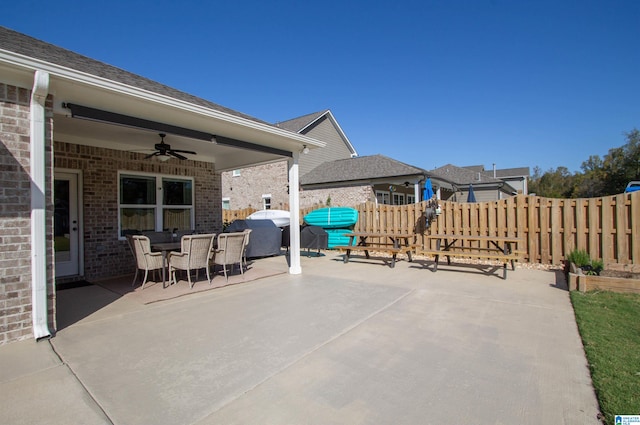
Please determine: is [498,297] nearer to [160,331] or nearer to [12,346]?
[160,331]

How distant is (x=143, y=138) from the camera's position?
6.89 metres

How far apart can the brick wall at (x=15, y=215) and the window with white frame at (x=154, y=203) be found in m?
4.36

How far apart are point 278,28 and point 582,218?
1139 centimetres

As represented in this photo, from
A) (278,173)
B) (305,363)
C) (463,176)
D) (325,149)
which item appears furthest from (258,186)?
(463,176)

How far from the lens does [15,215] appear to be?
3.57 metres

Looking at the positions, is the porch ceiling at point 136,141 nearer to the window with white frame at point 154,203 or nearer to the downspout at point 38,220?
the window with white frame at point 154,203

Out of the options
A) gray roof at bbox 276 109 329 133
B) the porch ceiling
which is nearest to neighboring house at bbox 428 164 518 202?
gray roof at bbox 276 109 329 133

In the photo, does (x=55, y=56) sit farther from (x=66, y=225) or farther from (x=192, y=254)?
(x=66, y=225)

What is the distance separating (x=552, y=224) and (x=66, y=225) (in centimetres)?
1184

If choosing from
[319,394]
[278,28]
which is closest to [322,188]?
[278,28]

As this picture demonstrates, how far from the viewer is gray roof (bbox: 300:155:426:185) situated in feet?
51.5

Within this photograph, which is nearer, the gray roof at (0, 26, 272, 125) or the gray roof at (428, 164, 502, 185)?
the gray roof at (0, 26, 272, 125)

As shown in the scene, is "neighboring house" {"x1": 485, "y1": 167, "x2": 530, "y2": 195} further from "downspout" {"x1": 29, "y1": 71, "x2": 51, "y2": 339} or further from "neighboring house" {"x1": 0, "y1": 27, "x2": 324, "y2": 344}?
"downspout" {"x1": 29, "y1": 71, "x2": 51, "y2": 339}

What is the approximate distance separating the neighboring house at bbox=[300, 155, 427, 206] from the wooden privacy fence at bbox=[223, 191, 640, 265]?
5.09m
